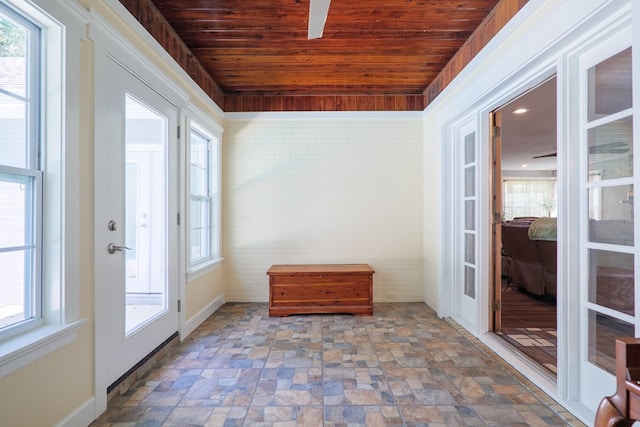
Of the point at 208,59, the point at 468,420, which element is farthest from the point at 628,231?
the point at 208,59

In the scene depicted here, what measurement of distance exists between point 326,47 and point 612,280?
106 inches

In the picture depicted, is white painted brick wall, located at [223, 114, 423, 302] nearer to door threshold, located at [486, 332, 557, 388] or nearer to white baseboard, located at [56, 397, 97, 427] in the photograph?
door threshold, located at [486, 332, 557, 388]

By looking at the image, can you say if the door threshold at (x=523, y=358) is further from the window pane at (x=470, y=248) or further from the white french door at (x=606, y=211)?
the window pane at (x=470, y=248)

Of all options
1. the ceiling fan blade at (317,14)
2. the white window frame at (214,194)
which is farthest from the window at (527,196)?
the ceiling fan blade at (317,14)

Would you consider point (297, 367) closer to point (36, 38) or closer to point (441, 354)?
point (441, 354)

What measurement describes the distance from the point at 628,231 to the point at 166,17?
331 centimetres

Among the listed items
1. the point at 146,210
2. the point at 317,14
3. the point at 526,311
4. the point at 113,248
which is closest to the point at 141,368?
the point at 113,248

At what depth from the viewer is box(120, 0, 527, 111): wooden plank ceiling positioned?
2.32 meters

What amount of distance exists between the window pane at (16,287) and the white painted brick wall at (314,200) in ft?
8.15

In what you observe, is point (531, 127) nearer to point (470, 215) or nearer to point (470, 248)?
point (470, 215)

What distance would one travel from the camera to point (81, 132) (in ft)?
5.42

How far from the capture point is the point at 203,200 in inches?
139

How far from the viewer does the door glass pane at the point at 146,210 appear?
8.45 feet

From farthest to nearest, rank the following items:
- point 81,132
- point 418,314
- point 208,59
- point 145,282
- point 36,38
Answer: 1. point 418,314
2. point 208,59
3. point 145,282
4. point 81,132
5. point 36,38
